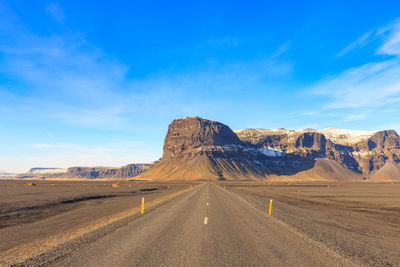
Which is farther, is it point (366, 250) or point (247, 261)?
point (366, 250)

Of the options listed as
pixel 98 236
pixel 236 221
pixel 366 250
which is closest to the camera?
pixel 366 250

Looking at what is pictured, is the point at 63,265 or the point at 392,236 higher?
the point at 63,265

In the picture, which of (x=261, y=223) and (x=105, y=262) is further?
(x=261, y=223)

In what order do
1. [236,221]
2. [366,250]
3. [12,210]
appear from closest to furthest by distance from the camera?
[366,250] < [236,221] < [12,210]

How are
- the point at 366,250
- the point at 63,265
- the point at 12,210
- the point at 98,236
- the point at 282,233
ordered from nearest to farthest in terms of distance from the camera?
the point at 63,265 < the point at 366,250 < the point at 98,236 < the point at 282,233 < the point at 12,210

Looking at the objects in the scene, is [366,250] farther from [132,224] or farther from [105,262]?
[132,224]

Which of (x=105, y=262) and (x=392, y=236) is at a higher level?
(x=105, y=262)

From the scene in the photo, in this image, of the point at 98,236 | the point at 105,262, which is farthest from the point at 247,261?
the point at 98,236

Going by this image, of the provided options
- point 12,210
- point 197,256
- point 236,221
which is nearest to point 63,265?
point 197,256

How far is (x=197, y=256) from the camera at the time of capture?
8.69 meters

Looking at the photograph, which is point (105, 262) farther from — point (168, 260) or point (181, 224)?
point (181, 224)

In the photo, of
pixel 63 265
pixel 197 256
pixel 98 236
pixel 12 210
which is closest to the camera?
pixel 63 265

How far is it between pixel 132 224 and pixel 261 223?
7514 mm

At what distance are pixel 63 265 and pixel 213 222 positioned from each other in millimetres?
9380
